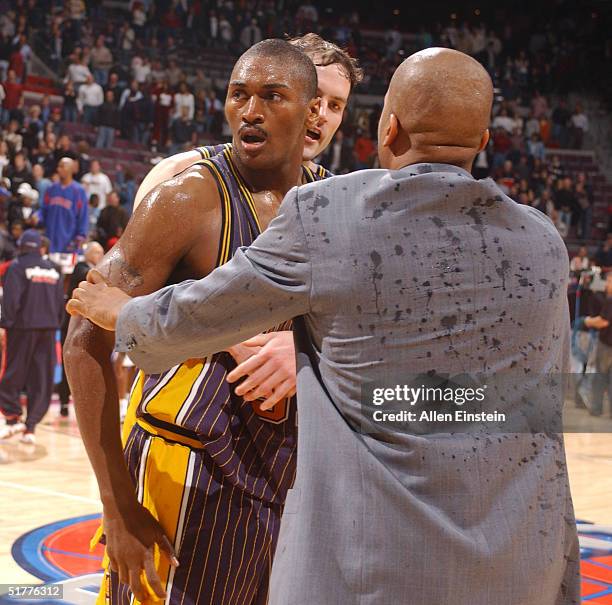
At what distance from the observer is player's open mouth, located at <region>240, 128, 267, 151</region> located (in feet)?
8.05

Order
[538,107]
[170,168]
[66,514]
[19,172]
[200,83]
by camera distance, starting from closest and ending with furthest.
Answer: [170,168]
[66,514]
[19,172]
[200,83]
[538,107]

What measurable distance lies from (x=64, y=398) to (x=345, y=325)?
894 centimetres

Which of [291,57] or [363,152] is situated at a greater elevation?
[291,57]

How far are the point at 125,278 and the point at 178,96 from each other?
1672cm

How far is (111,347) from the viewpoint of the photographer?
7.68 ft

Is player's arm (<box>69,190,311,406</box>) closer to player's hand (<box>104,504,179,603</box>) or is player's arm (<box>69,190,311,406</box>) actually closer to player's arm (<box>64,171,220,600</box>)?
player's arm (<box>64,171,220,600</box>)

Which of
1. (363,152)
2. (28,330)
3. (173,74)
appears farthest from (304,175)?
(173,74)

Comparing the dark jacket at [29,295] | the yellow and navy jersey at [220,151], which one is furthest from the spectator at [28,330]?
the yellow and navy jersey at [220,151]

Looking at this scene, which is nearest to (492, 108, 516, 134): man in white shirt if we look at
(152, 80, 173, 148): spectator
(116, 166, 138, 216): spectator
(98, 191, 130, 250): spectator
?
(152, 80, 173, 148): spectator

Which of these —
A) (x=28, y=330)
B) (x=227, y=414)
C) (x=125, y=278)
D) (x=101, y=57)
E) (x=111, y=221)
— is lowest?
(x=28, y=330)

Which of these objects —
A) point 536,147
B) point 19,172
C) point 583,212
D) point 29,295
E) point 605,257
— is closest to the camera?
point 29,295

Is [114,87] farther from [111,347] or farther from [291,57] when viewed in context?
[111,347]

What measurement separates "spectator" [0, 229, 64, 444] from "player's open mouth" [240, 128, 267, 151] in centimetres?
692

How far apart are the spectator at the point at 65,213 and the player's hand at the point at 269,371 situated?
11038mm
